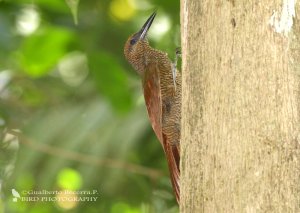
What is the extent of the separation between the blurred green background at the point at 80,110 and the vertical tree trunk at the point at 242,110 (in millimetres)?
1628

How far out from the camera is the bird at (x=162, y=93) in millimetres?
3330

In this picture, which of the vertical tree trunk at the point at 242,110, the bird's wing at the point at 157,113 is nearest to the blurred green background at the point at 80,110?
the bird's wing at the point at 157,113

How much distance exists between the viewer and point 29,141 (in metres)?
4.07

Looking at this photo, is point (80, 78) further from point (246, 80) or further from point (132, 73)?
point (246, 80)

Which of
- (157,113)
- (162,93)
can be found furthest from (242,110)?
(162,93)

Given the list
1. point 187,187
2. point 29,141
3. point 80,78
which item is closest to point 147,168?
point 29,141

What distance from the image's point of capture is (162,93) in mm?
3676

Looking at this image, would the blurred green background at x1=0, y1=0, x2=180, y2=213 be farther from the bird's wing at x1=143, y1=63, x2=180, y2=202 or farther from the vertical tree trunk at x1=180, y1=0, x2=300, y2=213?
the vertical tree trunk at x1=180, y1=0, x2=300, y2=213

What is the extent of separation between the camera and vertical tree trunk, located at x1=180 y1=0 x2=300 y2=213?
2.10 metres

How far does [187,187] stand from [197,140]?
15 cm

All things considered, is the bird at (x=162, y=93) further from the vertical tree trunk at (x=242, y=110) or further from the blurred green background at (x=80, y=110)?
the vertical tree trunk at (x=242, y=110)

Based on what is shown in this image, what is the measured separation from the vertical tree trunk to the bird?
2.73 ft

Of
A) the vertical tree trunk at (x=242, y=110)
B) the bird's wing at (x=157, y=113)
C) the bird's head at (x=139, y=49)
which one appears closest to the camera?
the vertical tree trunk at (x=242, y=110)

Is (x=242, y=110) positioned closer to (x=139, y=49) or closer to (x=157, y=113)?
(x=157, y=113)
